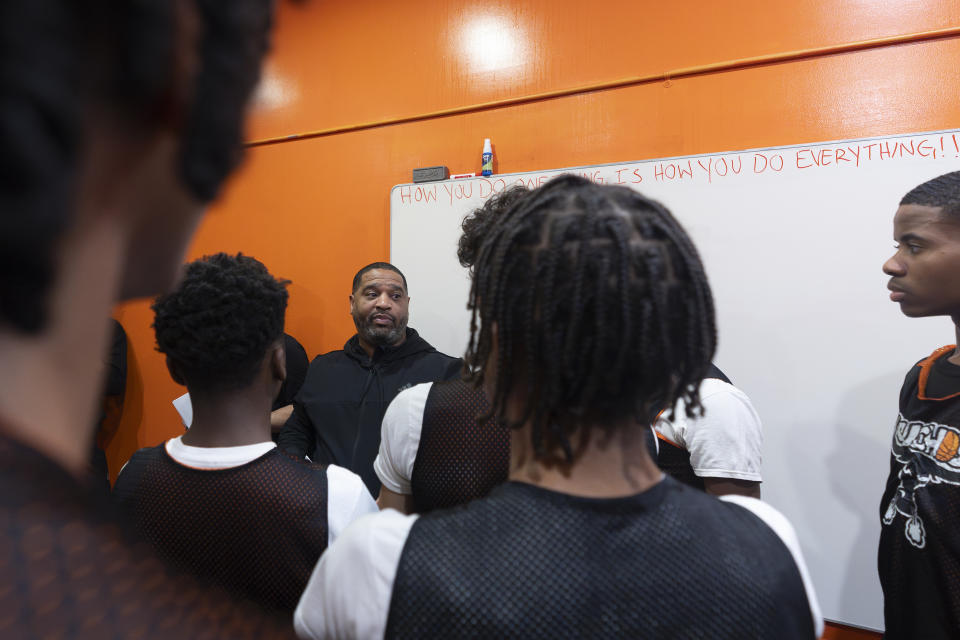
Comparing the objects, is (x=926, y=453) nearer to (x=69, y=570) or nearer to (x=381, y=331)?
(x=69, y=570)

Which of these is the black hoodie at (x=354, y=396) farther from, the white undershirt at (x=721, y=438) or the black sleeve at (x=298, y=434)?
the white undershirt at (x=721, y=438)

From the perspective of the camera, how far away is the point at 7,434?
9.7 inches

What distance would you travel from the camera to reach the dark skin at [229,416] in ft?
3.28

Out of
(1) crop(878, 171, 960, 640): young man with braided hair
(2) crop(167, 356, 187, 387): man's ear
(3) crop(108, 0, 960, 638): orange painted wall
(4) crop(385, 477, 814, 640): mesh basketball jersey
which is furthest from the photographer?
(3) crop(108, 0, 960, 638): orange painted wall

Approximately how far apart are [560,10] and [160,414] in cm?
276

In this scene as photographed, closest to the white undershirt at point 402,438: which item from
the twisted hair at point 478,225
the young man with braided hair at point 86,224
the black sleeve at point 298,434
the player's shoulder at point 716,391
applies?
the twisted hair at point 478,225

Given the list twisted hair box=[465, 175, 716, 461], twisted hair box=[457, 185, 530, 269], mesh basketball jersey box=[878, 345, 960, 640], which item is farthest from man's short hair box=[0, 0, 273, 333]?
mesh basketball jersey box=[878, 345, 960, 640]

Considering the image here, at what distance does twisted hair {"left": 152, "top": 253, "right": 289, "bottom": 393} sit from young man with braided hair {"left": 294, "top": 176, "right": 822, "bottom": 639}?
56cm

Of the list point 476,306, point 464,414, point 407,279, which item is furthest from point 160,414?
point 476,306

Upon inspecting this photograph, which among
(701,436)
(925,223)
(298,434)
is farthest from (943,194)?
(298,434)

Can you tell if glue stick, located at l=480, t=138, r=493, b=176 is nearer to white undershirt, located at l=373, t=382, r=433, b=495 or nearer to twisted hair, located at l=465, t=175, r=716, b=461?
white undershirt, located at l=373, t=382, r=433, b=495

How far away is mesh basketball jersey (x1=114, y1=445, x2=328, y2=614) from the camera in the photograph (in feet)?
2.98

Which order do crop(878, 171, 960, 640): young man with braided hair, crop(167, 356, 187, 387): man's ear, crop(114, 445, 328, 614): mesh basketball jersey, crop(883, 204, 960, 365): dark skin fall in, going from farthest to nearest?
1. crop(883, 204, 960, 365): dark skin
2. crop(878, 171, 960, 640): young man with braided hair
3. crop(167, 356, 187, 387): man's ear
4. crop(114, 445, 328, 614): mesh basketball jersey

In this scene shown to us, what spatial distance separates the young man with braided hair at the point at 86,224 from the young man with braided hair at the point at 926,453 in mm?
1417
